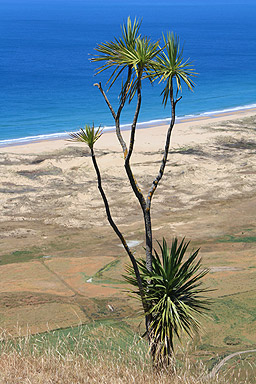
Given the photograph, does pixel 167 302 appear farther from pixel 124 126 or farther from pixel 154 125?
pixel 154 125

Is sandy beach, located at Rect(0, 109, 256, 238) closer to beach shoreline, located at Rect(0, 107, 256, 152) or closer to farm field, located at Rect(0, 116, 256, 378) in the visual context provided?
farm field, located at Rect(0, 116, 256, 378)

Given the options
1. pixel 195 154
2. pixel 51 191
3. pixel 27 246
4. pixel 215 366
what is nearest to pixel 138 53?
pixel 215 366

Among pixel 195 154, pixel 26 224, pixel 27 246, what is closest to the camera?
pixel 27 246

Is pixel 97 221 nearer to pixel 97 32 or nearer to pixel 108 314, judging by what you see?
pixel 108 314

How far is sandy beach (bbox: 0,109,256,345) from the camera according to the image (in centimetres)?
1404

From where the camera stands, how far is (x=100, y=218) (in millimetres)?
19766

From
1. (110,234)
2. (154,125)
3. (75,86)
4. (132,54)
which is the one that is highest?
(75,86)

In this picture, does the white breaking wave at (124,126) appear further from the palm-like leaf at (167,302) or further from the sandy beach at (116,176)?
the palm-like leaf at (167,302)

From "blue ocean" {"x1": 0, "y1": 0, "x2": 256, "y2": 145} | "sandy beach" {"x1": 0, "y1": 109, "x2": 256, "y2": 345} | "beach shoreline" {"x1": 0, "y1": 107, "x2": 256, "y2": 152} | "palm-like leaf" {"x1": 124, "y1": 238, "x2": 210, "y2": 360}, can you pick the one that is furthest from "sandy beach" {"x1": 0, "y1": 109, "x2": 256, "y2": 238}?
"palm-like leaf" {"x1": 124, "y1": 238, "x2": 210, "y2": 360}

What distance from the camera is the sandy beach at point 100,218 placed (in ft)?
46.1

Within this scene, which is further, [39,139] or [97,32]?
[97,32]

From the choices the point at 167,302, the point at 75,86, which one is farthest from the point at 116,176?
the point at 75,86

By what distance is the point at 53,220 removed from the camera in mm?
19516

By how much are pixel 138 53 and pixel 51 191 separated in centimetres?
1477
